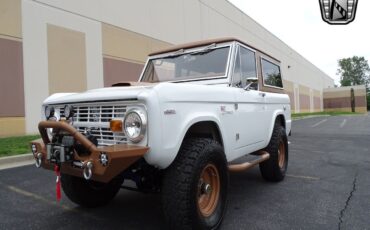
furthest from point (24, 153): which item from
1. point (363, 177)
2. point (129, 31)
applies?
point (129, 31)

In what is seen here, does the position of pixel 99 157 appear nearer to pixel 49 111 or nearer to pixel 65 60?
pixel 49 111

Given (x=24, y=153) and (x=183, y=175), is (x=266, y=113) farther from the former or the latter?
(x=24, y=153)

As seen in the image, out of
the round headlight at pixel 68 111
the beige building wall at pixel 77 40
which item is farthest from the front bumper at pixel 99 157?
the beige building wall at pixel 77 40

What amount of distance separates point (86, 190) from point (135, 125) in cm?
171

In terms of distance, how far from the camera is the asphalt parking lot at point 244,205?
379 centimetres

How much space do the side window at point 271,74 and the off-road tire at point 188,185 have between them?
2.64 m

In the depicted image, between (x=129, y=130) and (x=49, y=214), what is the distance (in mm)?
1934

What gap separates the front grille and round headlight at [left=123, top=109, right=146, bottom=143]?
11 cm

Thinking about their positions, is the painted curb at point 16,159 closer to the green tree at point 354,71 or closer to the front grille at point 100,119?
the front grille at point 100,119

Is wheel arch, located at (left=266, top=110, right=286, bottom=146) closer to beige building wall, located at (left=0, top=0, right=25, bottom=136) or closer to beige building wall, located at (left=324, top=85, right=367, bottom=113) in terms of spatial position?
beige building wall, located at (left=0, top=0, right=25, bottom=136)

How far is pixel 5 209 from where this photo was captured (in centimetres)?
430

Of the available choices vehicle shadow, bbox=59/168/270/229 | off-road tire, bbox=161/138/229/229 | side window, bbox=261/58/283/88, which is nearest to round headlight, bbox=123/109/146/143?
off-road tire, bbox=161/138/229/229

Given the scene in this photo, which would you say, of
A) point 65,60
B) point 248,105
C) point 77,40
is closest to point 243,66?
point 248,105

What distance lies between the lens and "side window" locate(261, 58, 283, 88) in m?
5.74
